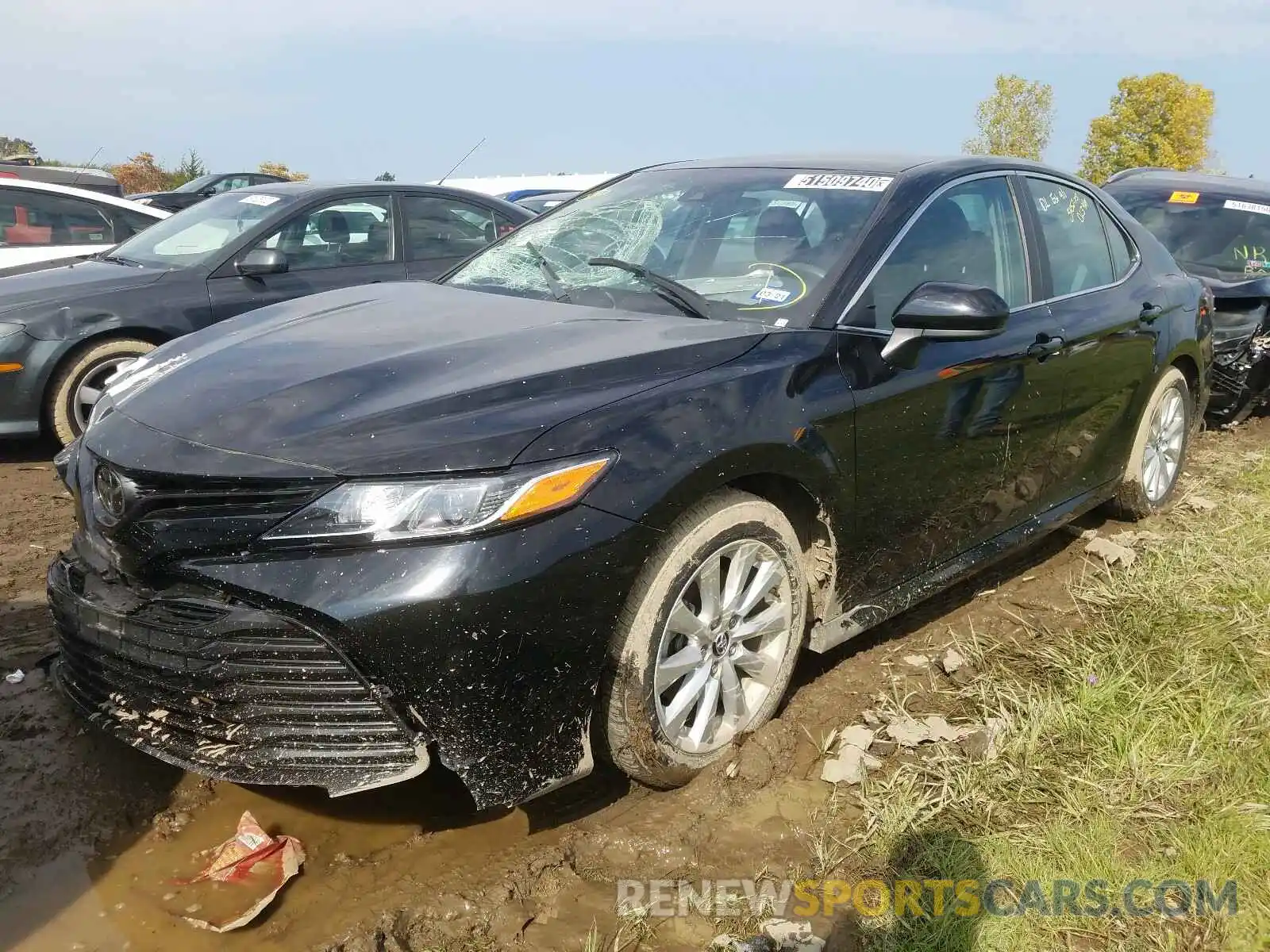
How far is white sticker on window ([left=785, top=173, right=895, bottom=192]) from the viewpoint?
3.31 metres

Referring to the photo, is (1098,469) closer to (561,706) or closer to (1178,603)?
(1178,603)

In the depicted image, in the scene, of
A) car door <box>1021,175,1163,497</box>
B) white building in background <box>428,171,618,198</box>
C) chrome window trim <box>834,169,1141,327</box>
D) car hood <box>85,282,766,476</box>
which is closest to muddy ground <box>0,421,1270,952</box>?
car hood <box>85,282,766,476</box>

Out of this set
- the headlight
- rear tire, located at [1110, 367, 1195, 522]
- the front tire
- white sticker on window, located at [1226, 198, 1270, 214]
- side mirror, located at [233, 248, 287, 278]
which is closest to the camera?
the headlight

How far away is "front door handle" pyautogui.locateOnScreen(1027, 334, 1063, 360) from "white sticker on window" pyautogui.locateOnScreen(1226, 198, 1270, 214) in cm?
471

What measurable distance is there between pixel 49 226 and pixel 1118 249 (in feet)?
23.0

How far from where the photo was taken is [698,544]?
8.13 ft

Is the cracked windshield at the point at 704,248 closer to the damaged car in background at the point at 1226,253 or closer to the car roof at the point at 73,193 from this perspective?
the damaged car in background at the point at 1226,253

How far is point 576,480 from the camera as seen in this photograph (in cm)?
224

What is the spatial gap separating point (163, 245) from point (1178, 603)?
566cm

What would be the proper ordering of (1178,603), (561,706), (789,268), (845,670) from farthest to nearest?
1. (1178,603)
2. (845,670)
3. (789,268)
4. (561,706)

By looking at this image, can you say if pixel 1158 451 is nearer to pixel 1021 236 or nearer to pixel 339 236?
pixel 1021 236

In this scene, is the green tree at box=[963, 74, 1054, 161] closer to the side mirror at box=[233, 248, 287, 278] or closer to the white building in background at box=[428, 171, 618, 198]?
the white building in background at box=[428, 171, 618, 198]

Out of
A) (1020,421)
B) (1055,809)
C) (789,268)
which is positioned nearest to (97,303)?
(789,268)

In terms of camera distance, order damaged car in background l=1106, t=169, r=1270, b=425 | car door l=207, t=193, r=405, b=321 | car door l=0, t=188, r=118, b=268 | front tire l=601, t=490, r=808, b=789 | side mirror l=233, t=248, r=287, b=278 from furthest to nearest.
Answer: car door l=0, t=188, r=118, b=268, damaged car in background l=1106, t=169, r=1270, b=425, car door l=207, t=193, r=405, b=321, side mirror l=233, t=248, r=287, b=278, front tire l=601, t=490, r=808, b=789
